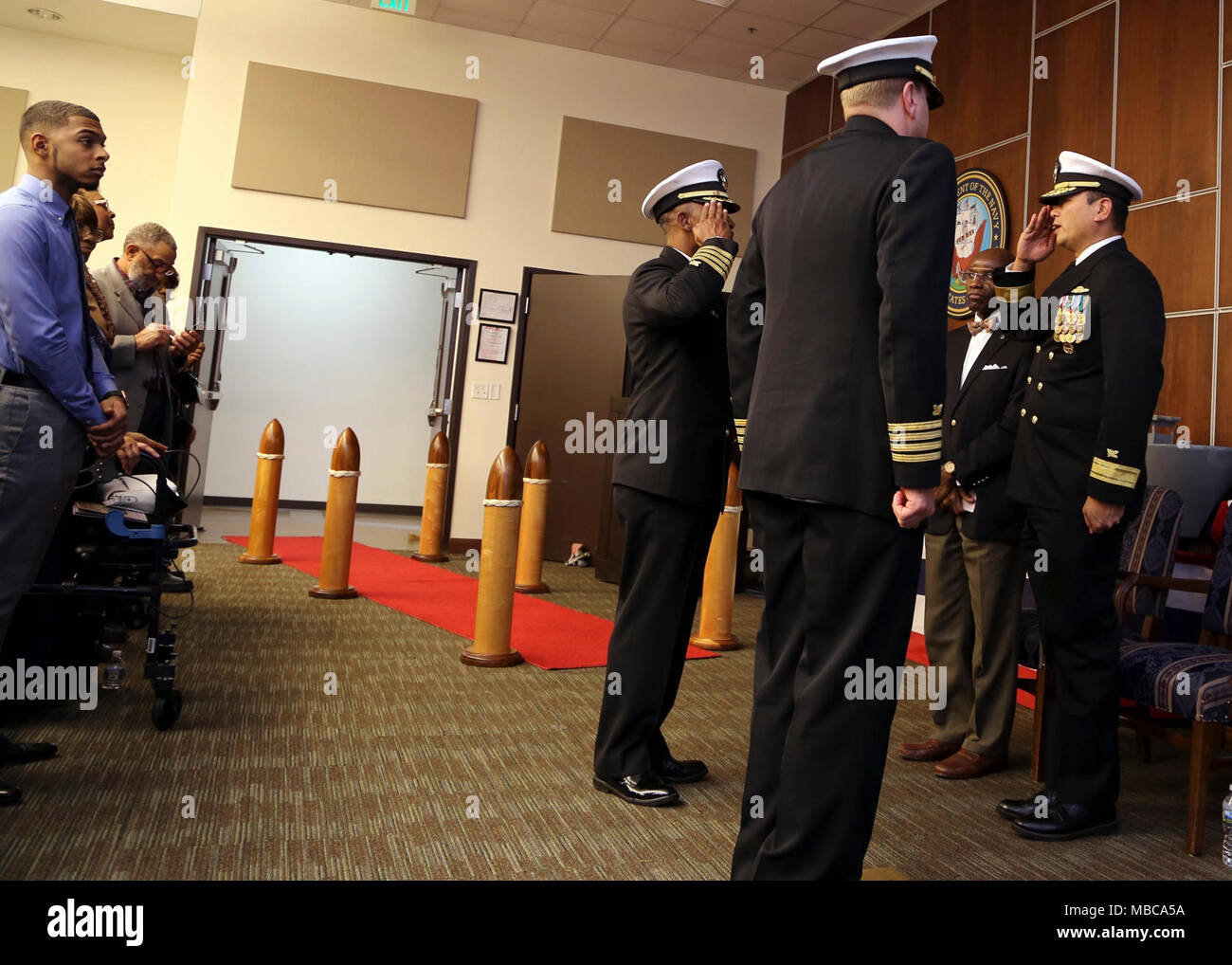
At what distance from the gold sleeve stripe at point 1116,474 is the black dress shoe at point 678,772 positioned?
4.43ft

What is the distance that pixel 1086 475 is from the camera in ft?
8.18

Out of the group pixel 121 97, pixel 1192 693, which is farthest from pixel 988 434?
pixel 121 97

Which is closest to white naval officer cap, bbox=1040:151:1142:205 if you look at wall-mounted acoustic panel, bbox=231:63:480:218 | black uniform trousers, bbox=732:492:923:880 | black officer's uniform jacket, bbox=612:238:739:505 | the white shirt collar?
the white shirt collar

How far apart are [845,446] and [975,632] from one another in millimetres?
1748

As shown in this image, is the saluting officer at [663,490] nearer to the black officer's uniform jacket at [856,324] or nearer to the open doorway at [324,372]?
the black officer's uniform jacket at [856,324]

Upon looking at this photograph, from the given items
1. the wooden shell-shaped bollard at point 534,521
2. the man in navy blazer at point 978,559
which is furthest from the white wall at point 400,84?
the man in navy blazer at point 978,559

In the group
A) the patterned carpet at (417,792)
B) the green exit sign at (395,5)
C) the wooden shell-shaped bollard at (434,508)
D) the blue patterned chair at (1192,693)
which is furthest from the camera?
the green exit sign at (395,5)

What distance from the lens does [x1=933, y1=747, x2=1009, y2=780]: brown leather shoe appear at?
2871 millimetres

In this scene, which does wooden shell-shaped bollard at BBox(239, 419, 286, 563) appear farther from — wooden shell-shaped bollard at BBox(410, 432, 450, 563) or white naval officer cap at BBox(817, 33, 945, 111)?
white naval officer cap at BBox(817, 33, 945, 111)

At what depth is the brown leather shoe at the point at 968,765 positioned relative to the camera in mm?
2871

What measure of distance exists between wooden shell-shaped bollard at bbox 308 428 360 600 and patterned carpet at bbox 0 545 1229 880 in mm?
1164

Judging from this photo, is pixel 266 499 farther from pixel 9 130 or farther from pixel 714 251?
pixel 714 251
